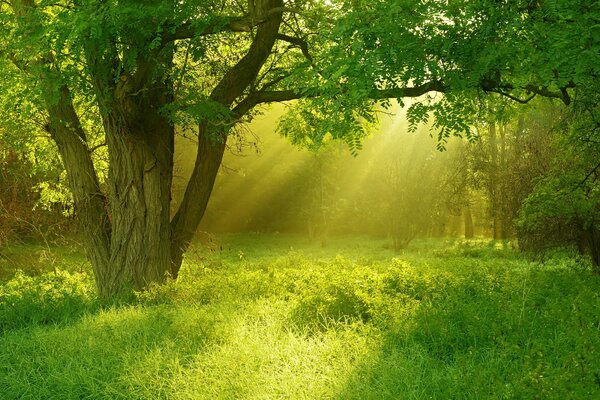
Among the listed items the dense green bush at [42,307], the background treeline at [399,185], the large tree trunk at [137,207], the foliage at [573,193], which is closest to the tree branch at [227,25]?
the large tree trunk at [137,207]

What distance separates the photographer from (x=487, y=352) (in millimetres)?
5840

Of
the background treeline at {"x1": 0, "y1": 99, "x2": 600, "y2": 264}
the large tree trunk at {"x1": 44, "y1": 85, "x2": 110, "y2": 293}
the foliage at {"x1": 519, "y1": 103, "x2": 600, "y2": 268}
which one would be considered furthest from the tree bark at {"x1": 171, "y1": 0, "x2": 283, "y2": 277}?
the foliage at {"x1": 519, "y1": 103, "x2": 600, "y2": 268}

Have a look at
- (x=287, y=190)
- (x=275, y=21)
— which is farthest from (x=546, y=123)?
(x=275, y=21)

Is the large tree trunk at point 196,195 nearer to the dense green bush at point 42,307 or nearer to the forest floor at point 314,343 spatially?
the forest floor at point 314,343

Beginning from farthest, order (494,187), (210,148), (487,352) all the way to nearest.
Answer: (494,187), (210,148), (487,352)

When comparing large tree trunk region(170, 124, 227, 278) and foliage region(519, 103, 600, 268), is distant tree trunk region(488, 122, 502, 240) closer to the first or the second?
foliage region(519, 103, 600, 268)

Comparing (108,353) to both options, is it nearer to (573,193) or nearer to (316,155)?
(316,155)

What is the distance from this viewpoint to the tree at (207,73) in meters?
5.64

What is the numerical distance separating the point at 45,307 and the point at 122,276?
1400mm

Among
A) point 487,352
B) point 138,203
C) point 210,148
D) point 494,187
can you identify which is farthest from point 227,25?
point 494,187

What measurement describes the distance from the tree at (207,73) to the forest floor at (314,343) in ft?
6.07

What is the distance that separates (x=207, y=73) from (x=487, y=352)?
28.8 ft

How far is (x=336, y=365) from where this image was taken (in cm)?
571

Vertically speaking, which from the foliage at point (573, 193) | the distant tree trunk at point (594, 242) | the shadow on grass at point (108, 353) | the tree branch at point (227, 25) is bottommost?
the shadow on grass at point (108, 353)
